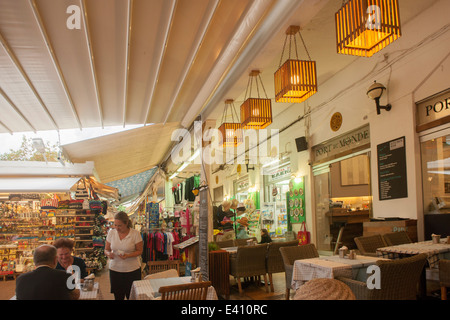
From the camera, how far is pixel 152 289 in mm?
3623

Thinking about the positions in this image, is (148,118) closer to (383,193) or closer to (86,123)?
(86,123)

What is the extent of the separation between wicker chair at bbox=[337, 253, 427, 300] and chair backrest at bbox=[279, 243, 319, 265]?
1.83 meters

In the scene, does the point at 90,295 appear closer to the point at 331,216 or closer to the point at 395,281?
the point at 395,281

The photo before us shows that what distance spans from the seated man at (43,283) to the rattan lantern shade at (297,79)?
3414 mm

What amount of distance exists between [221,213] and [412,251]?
21.7 ft

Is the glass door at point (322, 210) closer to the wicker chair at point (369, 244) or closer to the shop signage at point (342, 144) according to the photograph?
the shop signage at point (342, 144)

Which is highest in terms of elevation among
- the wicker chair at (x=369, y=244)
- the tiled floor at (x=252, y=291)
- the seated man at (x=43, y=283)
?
the seated man at (x=43, y=283)

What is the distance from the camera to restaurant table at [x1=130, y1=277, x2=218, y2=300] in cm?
334

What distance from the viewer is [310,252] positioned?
549 cm

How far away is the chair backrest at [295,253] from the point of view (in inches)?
208

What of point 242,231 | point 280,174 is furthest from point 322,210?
point 280,174

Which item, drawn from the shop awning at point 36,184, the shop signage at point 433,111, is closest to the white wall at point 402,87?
the shop signage at point 433,111

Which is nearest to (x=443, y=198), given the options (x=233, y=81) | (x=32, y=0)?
(x=233, y=81)

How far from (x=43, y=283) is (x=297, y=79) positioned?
373 cm
